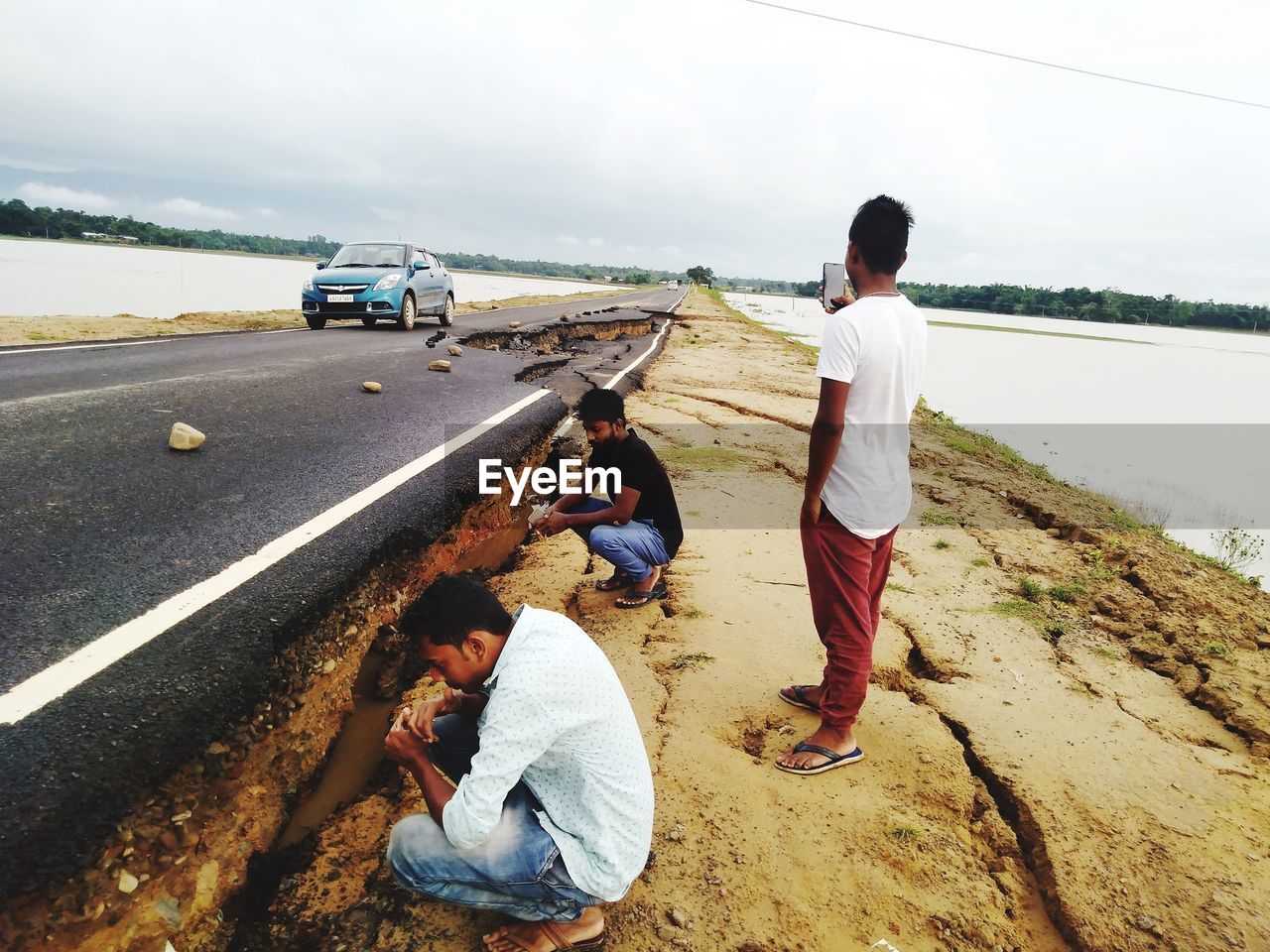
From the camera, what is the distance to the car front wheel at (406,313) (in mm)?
12914

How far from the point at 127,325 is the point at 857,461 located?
1257 centimetres

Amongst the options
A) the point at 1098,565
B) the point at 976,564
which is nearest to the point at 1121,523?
the point at 1098,565

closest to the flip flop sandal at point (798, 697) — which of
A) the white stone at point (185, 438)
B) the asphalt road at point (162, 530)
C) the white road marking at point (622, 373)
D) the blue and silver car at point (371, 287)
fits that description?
the asphalt road at point (162, 530)

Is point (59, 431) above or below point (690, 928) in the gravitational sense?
above

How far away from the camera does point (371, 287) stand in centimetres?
1252

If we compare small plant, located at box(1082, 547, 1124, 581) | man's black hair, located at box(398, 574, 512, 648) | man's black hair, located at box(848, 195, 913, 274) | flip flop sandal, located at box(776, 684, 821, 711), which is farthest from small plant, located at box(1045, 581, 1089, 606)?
man's black hair, located at box(398, 574, 512, 648)

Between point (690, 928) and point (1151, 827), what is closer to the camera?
point (690, 928)

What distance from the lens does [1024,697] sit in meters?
3.20

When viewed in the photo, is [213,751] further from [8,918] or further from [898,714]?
[898,714]

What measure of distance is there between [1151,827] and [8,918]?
3.28 m

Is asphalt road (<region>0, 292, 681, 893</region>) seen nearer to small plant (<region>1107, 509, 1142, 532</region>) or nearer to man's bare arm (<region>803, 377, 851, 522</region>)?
man's bare arm (<region>803, 377, 851, 522</region>)

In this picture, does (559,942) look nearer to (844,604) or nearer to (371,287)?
(844,604)

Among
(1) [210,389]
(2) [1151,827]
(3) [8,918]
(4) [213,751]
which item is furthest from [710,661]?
(1) [210,389]

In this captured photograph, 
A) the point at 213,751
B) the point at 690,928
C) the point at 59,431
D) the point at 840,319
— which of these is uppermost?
the point at 840,319
